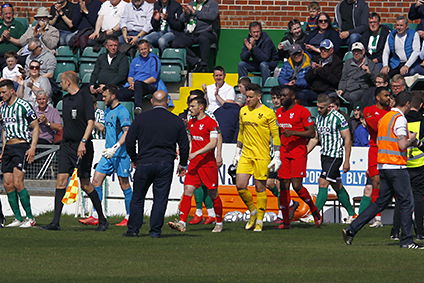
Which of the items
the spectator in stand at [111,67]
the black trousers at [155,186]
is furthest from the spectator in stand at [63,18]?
the black trousers at [155,186]

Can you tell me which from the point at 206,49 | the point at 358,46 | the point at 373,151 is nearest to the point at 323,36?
the point at 358,46

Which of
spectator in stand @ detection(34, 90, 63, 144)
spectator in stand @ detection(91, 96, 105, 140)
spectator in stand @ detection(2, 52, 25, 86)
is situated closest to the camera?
spectator in stand @ detection(91, 96, 105, 140)

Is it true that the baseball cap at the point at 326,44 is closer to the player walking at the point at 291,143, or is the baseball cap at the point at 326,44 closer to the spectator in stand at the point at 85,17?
the player walking at the point at 291,143

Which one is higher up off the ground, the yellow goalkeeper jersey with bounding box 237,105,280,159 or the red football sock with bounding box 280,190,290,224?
the yellow goalkeeper jersey with bounding box 237,105,280,159

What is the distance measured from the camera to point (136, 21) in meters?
23.4

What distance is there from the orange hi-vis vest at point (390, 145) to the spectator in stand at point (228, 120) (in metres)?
6.89

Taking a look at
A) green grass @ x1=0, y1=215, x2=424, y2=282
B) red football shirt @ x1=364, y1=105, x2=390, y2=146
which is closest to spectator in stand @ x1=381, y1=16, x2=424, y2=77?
red football shirt @ x1=364, y1=105, x2=390, y2=146

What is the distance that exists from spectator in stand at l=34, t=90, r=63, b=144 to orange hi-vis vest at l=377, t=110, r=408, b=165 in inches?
350

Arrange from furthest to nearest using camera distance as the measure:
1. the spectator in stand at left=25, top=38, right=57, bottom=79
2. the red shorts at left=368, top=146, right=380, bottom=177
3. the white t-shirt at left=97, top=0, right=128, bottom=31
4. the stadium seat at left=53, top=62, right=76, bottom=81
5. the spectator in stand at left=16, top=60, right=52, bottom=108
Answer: the white t-shirt at left=97, top=0, right=128, bottom=31, the stadium seat at left=53, top=62, right=76, bottom=81, the spectator in stand at left=25, top=38, right=57, bottom=79, the spectator in stand at left=16, top=60, right=52, bottom=108, the red shorts at left=368, top=146, right=380, bottom=177

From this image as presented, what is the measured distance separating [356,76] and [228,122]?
9.20 ft

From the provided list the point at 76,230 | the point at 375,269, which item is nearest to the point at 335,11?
the point at 76,230

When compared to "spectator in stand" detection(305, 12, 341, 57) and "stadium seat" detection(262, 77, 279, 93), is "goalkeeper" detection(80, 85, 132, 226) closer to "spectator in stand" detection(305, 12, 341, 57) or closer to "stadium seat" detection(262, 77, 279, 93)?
"stadium seat" detection(262, 77, 279, 93)

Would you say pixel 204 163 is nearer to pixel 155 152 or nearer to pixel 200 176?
pixel 200 176

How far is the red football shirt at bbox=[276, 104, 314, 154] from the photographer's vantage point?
16.7m
